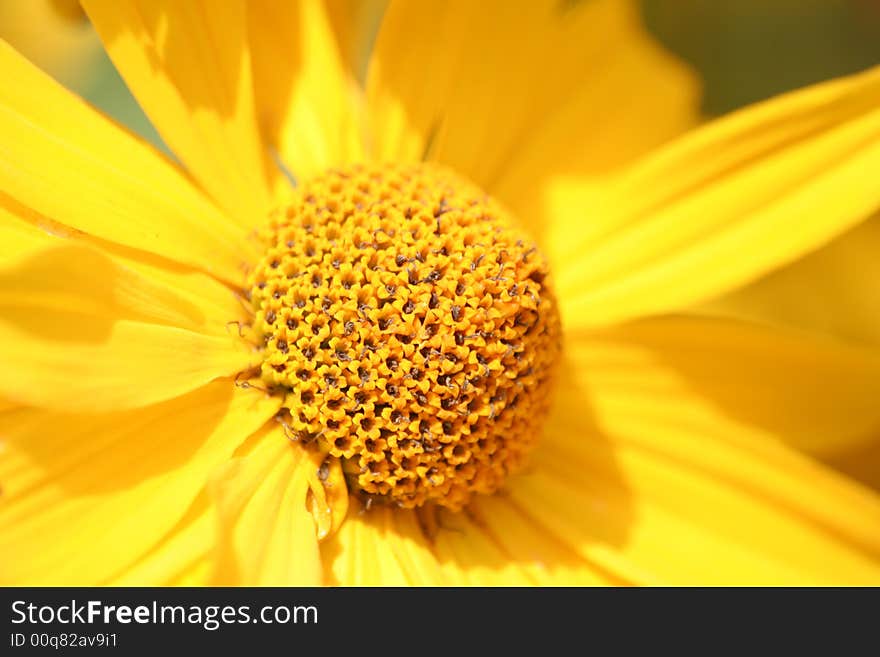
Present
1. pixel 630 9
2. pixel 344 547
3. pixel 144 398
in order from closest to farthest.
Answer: pixel 144 398 < pixel 344 547 < pixel 630 9

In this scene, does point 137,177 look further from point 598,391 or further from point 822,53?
point 822,53

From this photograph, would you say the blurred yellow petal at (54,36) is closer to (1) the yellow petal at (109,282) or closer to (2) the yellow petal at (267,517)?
(1) the yellow petal at (109,282)

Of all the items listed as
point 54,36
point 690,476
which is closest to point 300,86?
point 54,36

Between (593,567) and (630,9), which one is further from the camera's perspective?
(630,9)

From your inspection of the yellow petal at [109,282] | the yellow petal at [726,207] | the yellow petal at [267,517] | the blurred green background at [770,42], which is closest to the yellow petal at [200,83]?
the yellow petal at [109,282]

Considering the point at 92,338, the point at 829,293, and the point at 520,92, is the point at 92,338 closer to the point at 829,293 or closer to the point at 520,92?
the point at 520,92
